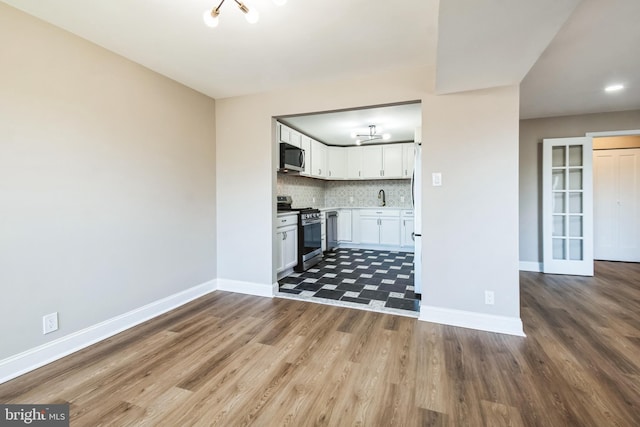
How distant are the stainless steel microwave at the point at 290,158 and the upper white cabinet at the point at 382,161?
2.03 metres

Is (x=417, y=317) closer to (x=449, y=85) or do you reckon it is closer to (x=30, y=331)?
(x=449, y=85)

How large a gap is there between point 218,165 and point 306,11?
88.3 inches

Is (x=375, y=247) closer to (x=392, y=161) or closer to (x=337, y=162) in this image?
(x=392, y=161)

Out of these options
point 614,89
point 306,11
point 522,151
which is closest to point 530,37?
point 306,11

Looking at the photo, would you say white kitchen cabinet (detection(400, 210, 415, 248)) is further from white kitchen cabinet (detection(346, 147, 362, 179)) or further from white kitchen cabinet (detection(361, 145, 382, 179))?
white kitchen cabinet (detection(346, 147, 362, 179))

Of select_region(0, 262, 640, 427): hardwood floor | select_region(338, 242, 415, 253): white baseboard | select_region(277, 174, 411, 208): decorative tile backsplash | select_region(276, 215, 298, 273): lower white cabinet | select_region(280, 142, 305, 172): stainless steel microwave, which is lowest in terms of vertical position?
select_region(0, 262, 640, 427): hardwood floor

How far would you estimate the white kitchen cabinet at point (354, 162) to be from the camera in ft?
21.5

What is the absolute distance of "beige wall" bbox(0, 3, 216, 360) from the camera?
1.90 meters

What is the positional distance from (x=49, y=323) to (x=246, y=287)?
1825 mm

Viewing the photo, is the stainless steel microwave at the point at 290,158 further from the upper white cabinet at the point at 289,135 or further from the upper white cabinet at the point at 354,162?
the upper white cabinet at the point at 354,162

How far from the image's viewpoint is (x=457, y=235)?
2625 mm

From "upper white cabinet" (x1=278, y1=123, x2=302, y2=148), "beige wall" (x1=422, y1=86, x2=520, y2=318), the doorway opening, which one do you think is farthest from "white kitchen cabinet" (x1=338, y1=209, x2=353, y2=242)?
"beige wall" (x1=422, y1=86, x2=520, y2=318)

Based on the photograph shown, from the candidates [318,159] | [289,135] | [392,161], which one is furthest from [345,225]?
[289,135]

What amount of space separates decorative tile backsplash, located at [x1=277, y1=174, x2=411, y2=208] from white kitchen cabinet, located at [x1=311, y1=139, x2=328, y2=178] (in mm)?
329
